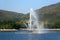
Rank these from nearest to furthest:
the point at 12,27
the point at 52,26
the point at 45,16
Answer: the point at 12,27 < the point at 52,26 < the point at 45,16

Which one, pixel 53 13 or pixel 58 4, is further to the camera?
pixel 58 4

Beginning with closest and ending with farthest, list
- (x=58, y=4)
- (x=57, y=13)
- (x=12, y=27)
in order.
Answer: (x=12, y=27), (x=57, y=13), (x=58, y=4)

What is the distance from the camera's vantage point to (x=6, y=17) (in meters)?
121

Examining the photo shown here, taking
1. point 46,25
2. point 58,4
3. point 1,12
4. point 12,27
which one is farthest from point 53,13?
point 12,27

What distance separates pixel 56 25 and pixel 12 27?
20.8 m

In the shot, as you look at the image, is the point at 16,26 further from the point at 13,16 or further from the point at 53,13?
the point at 53,13

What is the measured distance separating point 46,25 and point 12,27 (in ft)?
61.7

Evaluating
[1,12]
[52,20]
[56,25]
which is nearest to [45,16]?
[52,20]

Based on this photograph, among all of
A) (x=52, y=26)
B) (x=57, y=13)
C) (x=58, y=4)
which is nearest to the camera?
(x=52, y=26)

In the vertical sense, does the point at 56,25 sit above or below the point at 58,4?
below

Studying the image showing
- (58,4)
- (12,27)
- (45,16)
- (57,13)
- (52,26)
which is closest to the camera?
(12,27)

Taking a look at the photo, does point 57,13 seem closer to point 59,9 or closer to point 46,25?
point 59,9

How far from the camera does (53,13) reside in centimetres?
12562

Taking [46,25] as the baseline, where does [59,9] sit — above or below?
above
